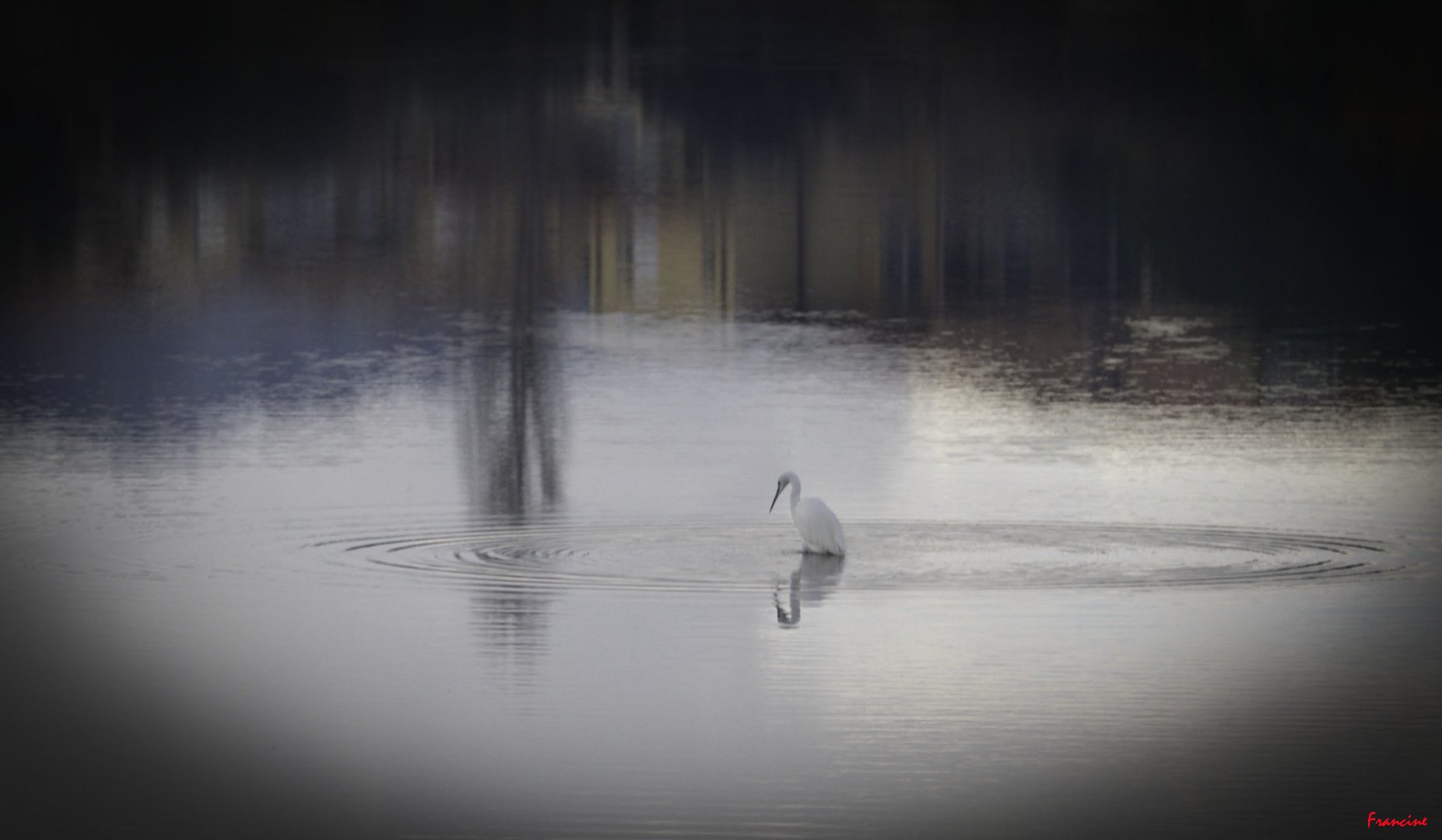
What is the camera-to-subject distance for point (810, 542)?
16906 mm

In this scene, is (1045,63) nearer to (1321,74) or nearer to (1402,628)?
(1321,74)

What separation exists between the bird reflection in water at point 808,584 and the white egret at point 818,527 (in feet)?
0.20

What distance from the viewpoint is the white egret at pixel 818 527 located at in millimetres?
16625

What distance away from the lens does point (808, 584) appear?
15953mm

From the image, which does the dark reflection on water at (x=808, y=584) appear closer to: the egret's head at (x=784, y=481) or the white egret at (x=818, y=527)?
the white egret at (x=818, y=527)

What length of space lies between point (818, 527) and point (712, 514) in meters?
1.76

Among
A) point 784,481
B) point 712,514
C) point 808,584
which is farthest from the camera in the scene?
point 712,514

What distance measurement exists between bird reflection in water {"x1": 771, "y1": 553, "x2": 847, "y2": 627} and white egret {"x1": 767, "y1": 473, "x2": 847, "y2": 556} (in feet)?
0.20
